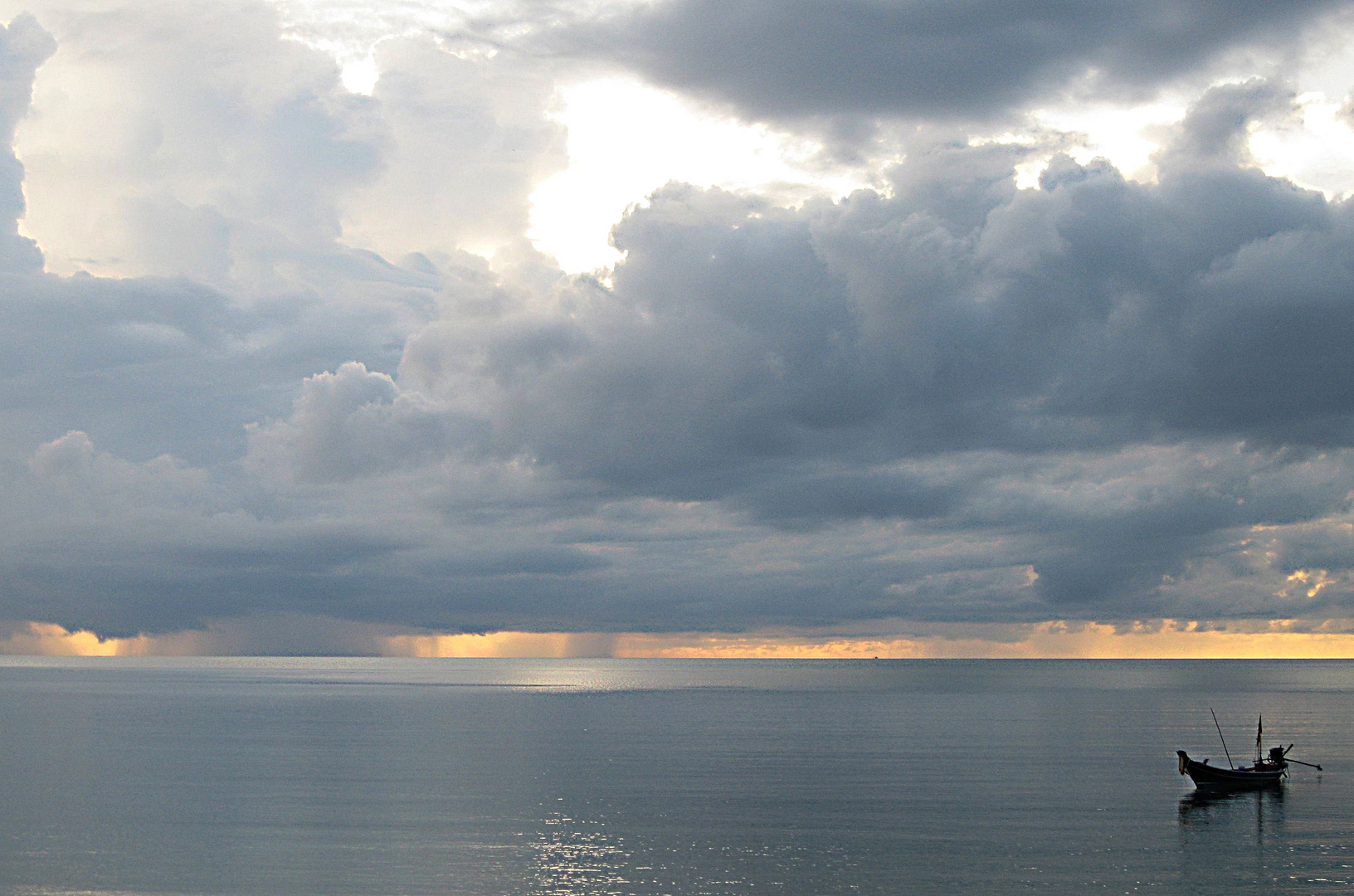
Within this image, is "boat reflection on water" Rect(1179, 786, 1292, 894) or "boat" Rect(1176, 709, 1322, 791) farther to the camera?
"boat" Rect(1176, 709, 1322, 791)

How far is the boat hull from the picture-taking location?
93.8 metres

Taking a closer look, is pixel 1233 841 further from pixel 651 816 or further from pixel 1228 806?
pixel 651 816

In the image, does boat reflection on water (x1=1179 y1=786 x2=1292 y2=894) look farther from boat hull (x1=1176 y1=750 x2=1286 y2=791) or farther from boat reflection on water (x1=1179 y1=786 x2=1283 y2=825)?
boat hull (x1=1176 y1=750 x2=1286 y2=791)

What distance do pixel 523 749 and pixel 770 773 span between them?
32054 millimetres

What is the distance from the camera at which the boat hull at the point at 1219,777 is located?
93.8 metres

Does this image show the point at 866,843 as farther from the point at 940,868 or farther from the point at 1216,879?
the point at 1216,879

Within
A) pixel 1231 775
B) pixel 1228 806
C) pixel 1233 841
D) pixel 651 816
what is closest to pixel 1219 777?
pixel 1231 775

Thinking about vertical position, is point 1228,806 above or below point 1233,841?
Result: above

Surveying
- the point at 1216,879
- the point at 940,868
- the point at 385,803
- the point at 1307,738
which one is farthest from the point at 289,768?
the point at 1307,738

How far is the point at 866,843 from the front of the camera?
2680 inches

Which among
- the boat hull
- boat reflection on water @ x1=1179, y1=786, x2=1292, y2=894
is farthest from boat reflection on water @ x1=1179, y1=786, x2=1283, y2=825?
the boat hull

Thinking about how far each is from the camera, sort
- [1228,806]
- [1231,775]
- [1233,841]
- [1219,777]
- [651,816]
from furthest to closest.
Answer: [1231,775] < [1219,777] < [1228,806] < [651,816] < [1233,841]

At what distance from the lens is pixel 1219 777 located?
94.2m

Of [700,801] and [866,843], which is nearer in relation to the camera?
[866,843]
